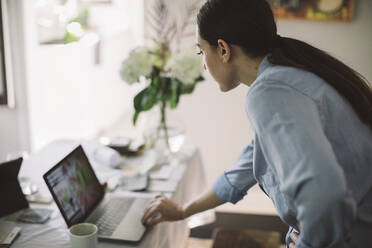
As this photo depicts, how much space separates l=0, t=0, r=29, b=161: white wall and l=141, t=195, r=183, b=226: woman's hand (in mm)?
1485

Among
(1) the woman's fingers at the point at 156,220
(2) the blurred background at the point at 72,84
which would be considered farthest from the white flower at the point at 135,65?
(1) the woman's fingers at the point at 156,220

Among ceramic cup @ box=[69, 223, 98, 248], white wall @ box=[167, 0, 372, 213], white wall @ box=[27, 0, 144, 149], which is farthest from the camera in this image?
white wall @ box=[27, 0, 144, 149]

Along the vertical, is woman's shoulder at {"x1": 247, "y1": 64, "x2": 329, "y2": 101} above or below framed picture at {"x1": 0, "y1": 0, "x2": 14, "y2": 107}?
above

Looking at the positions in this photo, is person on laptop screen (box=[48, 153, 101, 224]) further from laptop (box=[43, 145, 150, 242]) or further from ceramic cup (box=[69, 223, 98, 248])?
ceramic cup (box=[69, 223, 98, 248])

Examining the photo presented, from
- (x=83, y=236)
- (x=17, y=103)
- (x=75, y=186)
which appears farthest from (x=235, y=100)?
(x=83, y=236)

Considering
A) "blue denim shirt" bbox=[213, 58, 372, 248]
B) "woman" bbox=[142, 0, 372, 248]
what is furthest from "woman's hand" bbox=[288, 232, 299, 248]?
"blue denim shirt" bbox=[213, 58, 372, 248]

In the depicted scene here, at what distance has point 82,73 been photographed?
4180mm

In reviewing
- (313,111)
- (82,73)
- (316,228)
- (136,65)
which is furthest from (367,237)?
(82,73)

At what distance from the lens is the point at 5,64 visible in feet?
7.95

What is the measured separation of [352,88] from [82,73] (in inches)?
141

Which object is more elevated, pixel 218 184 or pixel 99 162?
pixel 218 184

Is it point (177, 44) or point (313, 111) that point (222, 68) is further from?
point (177, 44)

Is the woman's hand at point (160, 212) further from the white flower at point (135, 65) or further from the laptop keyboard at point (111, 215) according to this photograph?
the white flower at point (135, 65)

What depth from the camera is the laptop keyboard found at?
4.11ft
